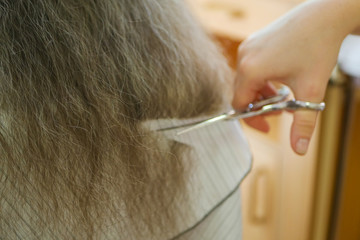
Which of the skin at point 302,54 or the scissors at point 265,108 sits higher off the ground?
the skin at point 302,54

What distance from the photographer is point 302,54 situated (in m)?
0.40

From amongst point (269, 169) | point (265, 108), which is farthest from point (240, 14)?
point (265, 108)

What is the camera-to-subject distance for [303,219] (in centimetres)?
91

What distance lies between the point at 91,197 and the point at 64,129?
0.17ft

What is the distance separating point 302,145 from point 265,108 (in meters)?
0.05

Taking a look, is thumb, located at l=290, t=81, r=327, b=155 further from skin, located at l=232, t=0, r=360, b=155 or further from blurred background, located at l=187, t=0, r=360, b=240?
blurred background, located at l=187, t=0, r=360, b=240

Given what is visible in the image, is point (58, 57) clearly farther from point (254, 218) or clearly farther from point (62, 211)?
point (254, 218)

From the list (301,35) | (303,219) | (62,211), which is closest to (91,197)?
(62,211)

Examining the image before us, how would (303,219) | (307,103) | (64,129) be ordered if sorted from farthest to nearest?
(303,219)
(307,103)
(64,129)

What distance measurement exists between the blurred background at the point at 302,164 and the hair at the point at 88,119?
0.37 m

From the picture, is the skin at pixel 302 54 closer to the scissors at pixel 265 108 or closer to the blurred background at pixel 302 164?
the scissors at pixel 265 108

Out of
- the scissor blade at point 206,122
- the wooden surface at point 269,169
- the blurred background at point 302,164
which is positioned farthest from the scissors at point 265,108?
the wooden surface at point 269,169

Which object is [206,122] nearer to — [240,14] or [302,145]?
[302,145]

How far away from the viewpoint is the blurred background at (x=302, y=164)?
783 mm
